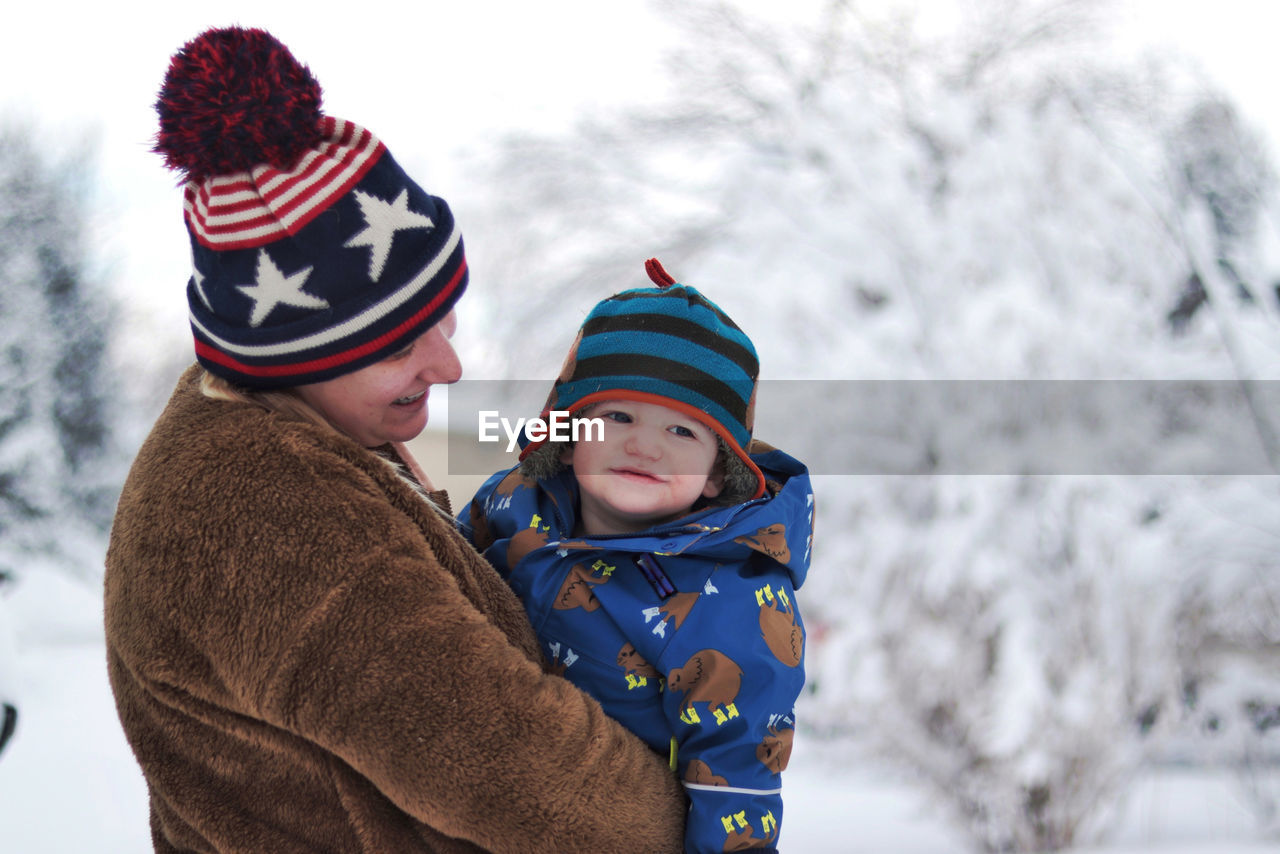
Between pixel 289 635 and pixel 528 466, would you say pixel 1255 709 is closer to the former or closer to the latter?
pixel 528 466

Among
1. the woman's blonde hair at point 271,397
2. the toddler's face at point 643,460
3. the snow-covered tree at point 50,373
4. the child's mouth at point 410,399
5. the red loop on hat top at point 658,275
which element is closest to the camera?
the woman's blonde hair at point 271,397

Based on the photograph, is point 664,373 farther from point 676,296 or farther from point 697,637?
point 697,637

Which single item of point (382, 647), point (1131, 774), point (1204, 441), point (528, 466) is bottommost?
point (1131, 774)

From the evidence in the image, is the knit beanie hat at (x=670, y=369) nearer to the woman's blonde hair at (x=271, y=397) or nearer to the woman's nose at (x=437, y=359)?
the woman's nose at (x=437, y=359)

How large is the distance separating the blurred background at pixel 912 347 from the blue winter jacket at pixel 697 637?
1.72m

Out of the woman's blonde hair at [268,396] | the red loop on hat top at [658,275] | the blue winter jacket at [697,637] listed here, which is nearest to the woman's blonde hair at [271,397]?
the woman's blonde hair at [268,396]

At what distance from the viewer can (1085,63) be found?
9.30 ft

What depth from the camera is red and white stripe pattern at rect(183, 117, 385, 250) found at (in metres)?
0.86

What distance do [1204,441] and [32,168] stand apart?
3916mm

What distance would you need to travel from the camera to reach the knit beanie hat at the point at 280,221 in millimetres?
A: 863

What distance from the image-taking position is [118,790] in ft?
8.32

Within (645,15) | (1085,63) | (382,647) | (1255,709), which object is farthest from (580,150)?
(1255,709)

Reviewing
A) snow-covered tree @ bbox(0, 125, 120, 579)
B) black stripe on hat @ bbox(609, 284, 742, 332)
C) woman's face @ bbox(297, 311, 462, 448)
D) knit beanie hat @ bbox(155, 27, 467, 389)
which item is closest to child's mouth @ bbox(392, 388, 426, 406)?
woman's face @ bbox(297, 311, 462, 448)

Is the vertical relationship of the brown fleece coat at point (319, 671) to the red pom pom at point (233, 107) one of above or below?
below
